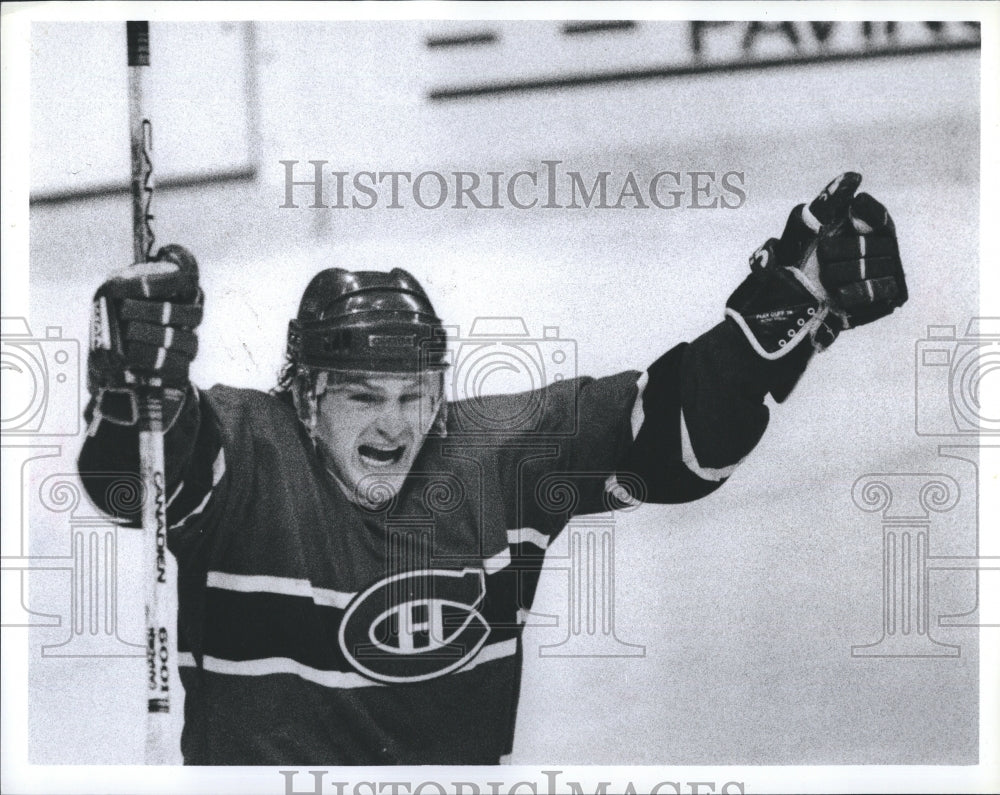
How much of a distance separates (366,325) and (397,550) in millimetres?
423

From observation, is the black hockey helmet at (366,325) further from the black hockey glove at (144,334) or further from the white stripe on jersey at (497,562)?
the white stripe on jersey at (497,562)

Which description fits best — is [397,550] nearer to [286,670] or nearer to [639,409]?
[286,670]

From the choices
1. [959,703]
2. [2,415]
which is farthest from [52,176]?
[959,703]

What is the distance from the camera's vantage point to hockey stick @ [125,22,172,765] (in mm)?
2393

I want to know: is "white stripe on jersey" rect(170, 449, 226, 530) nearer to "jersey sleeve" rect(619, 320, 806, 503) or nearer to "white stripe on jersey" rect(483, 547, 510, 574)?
"white stripe on jersey" rect(483, 547, 510, 574)

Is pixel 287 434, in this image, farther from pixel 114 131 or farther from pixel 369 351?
pixel 114 131

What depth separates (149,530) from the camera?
2.39 m

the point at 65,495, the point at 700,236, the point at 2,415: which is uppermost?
the point at 700,236

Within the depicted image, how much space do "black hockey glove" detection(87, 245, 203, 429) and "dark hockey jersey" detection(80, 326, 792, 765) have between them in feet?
0.16

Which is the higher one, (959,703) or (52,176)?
(52,176)

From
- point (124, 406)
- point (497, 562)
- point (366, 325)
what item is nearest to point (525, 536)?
point (497, 562)

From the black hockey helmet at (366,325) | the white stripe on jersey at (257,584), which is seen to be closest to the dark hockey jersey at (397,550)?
the white stripe on jersey at (257,584)

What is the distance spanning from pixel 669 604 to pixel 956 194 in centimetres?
95

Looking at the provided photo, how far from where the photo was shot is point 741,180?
2.44 metres
